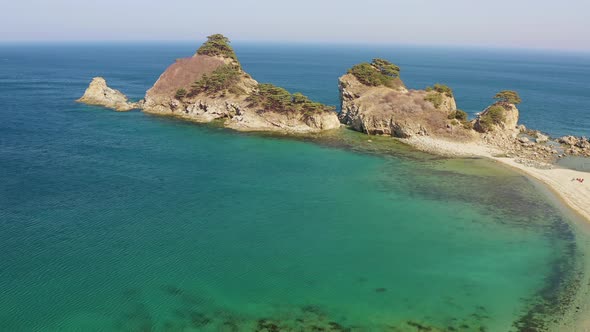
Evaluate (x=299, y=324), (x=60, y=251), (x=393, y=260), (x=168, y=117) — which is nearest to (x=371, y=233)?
(x=393, y=260)

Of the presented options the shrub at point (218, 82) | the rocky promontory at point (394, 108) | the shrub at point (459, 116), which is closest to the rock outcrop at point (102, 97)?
the shrub at point (218, 82)

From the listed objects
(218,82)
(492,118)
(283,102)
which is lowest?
(492,118)

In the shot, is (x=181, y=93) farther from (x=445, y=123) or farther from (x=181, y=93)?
(x=445, y=123)

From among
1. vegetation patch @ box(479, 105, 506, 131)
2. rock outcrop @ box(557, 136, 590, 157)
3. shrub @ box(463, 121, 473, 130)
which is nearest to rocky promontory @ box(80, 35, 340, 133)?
shrub @ box(463, 121, 473, 130)

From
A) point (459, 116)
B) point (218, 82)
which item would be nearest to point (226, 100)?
point (218, 82)

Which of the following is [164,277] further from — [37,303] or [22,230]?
[22,230]

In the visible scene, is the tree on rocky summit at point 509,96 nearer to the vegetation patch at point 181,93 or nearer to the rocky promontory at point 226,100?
the rocky promontory at point 226,100

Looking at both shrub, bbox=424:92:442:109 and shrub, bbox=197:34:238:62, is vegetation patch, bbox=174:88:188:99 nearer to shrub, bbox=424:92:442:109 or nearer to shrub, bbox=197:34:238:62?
shrub, bbox=197:34:238:62
